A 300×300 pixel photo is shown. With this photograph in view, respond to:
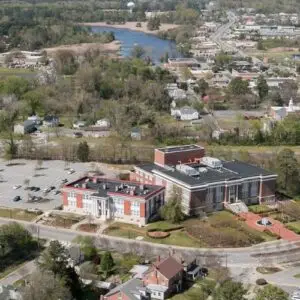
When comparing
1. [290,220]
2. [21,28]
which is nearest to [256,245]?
[290,220]

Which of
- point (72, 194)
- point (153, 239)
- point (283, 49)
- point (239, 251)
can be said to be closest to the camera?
point (239, 251)

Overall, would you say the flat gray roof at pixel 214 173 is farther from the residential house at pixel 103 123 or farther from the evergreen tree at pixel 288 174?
the residential house at pixel 103 123

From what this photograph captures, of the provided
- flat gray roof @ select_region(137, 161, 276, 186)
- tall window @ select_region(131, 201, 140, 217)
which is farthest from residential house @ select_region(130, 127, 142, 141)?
tall window @ select_region(131, 201, 140, 217)

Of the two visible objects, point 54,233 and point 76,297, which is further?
point 54,233

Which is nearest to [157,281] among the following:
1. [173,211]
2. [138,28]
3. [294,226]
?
[173,211]

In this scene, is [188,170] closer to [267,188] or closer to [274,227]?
[267,188]

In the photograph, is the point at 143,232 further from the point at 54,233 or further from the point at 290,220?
the point at 290,220

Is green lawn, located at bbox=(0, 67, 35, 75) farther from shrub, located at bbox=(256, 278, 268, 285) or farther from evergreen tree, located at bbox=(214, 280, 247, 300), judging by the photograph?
evergreen tree, located at bbox=(214, 280, 247, 300)
